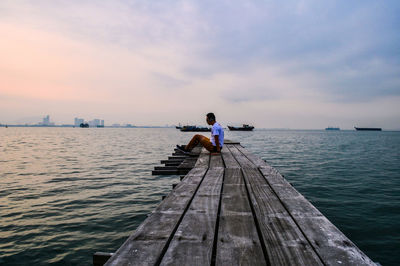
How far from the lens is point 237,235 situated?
7.93 ft

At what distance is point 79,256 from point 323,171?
14.5 meters

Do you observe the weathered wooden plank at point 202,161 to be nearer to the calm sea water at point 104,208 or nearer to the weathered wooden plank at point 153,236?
the calm sea water at point 104,208

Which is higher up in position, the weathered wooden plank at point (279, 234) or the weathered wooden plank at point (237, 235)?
the weathered wooden plank at point (279, 234)

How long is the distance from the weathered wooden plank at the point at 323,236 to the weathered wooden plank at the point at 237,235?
0.57 meters

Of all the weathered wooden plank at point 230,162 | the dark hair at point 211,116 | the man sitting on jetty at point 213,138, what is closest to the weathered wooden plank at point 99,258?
the weathered wooden plank at point 230,162

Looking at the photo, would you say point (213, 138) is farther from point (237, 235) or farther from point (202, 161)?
point (237, 235)

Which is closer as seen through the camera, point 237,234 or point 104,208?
point 237,234

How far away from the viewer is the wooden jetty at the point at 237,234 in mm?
1967

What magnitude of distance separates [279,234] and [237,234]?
1.52 ft

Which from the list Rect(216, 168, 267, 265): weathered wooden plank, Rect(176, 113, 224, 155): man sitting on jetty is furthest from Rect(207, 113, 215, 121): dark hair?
Rect(216, 168, 267, 265): weathered wooden plank

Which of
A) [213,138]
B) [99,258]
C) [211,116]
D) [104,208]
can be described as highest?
[211,116]

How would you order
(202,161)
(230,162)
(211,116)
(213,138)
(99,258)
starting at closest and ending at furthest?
(99,258) < (230,162) < (202,161) < (211,116) < (213,138)

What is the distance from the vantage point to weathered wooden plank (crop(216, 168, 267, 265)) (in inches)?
78.1

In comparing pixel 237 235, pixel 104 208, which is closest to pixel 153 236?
pixel 237 235
